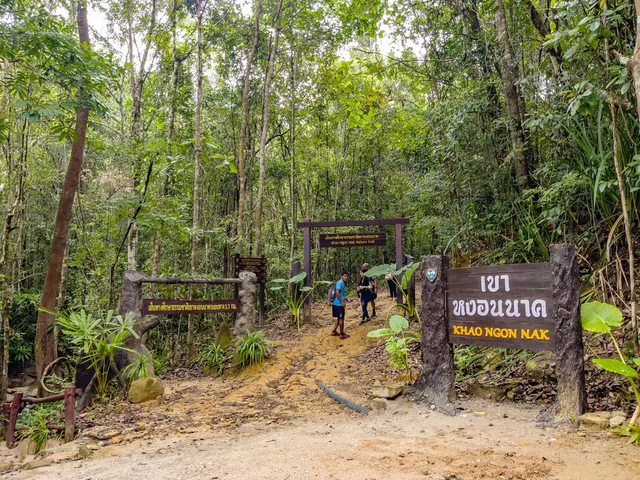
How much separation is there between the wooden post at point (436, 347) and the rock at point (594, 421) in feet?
4.14

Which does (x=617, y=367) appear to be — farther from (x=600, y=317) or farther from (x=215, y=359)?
(x=215, y=359)

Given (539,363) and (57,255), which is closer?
(539,363)

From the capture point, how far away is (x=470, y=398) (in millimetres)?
4621

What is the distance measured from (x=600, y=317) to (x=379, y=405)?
97.7 inches

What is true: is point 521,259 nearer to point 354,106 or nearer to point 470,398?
Answer: point 470,398

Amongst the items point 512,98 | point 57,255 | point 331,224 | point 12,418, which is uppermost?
point 512,98

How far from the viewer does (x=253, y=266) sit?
10406mm

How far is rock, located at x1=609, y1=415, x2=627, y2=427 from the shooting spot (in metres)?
3.11

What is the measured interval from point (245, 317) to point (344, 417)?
4089mm

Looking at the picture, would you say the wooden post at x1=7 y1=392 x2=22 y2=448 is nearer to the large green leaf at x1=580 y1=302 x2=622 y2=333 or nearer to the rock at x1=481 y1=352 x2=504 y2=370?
the rock at x1=481 y1=352 x2=504 y2=370

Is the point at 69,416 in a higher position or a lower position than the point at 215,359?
higher

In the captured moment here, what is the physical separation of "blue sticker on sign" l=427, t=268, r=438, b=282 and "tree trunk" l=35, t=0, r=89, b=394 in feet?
21.4

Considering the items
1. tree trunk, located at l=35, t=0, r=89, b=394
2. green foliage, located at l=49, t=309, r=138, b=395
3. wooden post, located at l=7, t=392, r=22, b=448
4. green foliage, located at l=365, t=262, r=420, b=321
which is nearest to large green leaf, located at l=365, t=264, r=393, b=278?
green foliage, located at l=365, t=262, r=420, b=321

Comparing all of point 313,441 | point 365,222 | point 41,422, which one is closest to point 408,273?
point 365,222
